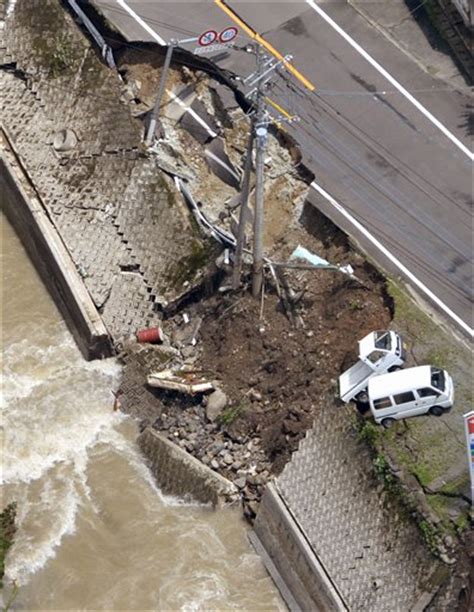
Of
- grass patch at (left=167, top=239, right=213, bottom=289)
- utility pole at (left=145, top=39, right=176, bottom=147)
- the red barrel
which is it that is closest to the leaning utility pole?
grass patch at (left=167, top=239, right=213, bottom=289)

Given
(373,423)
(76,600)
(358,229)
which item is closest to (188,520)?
(76,600)

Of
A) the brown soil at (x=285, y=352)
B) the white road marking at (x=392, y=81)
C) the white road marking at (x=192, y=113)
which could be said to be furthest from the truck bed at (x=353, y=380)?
the white road marking at (x=192, y=113)

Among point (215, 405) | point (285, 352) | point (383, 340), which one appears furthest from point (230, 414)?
point (383, 340)

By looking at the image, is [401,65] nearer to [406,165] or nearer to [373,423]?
[406,165]

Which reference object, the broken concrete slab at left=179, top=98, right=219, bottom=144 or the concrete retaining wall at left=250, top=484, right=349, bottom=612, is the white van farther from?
the broken concrete slab at left=179, top=98, right=219, bottom=144

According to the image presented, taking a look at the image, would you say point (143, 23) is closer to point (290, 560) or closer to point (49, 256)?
point (49, 256)

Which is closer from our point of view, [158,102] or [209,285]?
[209,285]

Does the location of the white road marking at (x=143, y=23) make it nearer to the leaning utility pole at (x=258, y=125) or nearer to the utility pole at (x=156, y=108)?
the utility pole at (x=156, y=108)
